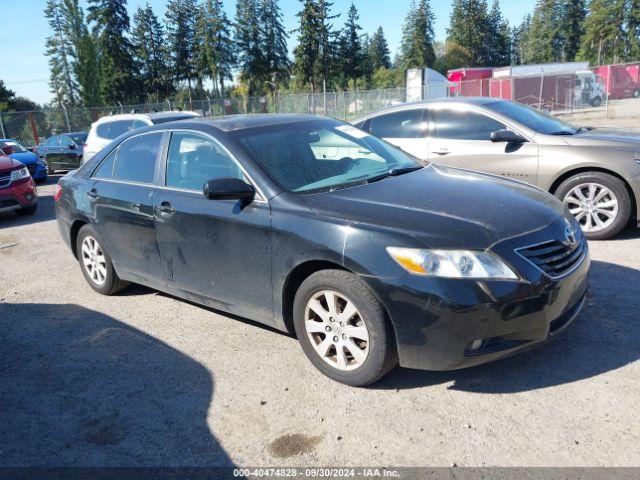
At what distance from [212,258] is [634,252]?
13.8 ft

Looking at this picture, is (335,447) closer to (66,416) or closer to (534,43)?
(66,416)

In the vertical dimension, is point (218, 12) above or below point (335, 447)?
above

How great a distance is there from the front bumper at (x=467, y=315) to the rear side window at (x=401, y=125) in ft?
13.7

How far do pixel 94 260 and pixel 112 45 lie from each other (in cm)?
6172

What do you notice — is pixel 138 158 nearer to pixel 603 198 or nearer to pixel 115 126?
pixel 603 198

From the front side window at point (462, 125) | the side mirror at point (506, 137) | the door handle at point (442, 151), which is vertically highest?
the front side window at point (462, 125)

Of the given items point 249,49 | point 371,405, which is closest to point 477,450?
point 371,405

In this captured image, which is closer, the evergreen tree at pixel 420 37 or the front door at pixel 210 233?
the front door at pixel 210 233

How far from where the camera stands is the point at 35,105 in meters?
64.1

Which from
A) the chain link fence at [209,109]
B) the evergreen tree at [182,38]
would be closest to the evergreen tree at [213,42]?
the evergreen tree at [182,38]

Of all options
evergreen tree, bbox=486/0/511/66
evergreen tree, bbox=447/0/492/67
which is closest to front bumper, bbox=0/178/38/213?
evergreen tree, bbox=447/0/492/67

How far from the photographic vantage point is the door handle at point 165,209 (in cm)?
415

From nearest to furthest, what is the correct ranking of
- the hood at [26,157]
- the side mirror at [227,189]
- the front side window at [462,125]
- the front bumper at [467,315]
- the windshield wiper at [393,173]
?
the front bumper at [467,315]
the side mirror at [227,189]
the windshield wiper at [393,173]
the front side window at [462,125]
the hood at [26,157]

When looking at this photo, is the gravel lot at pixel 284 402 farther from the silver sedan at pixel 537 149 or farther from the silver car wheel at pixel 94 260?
the silver sedan at pixel 537 149
